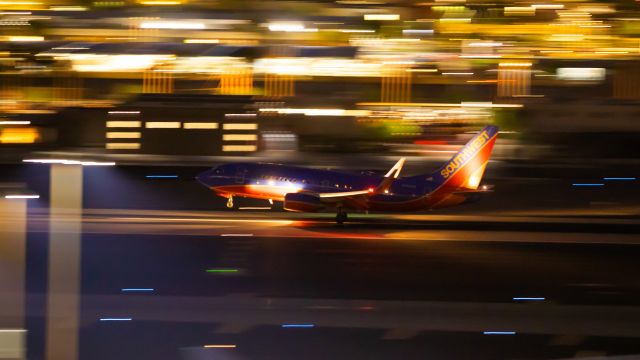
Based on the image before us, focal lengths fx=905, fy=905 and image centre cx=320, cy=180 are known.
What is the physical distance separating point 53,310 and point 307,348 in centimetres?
347

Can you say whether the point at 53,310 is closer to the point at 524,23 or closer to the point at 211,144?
the point at 211,144

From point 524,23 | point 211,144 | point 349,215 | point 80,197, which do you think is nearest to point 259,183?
point 349,215

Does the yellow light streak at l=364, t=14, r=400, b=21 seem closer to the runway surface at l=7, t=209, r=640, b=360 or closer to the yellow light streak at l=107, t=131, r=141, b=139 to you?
the yellow light streak at l=107, t=131, r=141, b=139

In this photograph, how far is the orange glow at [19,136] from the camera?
4325cm

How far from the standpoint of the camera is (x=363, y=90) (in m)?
52.7

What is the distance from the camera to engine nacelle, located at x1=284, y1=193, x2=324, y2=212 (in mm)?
23594

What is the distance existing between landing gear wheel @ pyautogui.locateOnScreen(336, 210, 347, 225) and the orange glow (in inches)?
Result: 946

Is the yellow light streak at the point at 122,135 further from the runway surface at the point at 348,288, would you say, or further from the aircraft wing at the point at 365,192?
the aircraft wing at the point at 365,192

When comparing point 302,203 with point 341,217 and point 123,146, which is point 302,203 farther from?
point 123,146

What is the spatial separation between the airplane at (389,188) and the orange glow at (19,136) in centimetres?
2248

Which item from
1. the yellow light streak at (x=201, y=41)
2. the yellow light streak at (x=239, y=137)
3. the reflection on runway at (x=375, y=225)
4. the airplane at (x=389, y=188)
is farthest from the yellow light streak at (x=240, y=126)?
the yellow light streak at (x=201, y=41)

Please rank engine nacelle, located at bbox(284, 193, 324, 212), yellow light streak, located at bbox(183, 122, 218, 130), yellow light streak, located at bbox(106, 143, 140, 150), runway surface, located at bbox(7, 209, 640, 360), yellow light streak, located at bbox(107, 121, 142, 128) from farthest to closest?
yellow light streak, located at bbox(107, 121, 142, 128) → yellow light streak, located at bbox(183, 122, 218, 130) → yellow light streak, located at bbox(106, 143, 140, 150) → engine nacelle, located at bbox(284, 193, 324, 212) → runway surface, located at bbox(7, 209, 640, 360)

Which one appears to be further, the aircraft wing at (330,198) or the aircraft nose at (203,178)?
the aircraft nose at (203,178)

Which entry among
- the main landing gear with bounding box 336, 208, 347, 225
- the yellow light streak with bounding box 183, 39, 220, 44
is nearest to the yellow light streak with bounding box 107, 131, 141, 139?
the main landing gear with bounding box 336, 208, 347, 225
